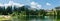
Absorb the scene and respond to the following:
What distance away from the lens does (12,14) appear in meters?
1.59

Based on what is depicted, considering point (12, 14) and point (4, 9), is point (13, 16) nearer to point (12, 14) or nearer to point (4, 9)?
point (12, 14)

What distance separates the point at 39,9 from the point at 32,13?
10 cm

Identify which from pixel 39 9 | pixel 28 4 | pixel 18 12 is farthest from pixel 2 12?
pixel 39 9

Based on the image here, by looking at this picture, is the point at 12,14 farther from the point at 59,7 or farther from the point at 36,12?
the point at 59,7

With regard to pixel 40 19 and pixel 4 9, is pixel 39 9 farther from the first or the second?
pixel 4 9

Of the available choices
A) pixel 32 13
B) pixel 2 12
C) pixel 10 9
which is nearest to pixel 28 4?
pixel 32 13

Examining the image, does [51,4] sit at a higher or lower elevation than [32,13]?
higher

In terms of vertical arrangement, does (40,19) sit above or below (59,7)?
below

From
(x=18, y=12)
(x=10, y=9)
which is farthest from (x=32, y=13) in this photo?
(x=10, y=9)

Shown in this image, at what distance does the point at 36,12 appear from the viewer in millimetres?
1590

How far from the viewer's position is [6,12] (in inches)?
62.6

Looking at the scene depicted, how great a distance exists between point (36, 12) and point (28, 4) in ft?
0.44

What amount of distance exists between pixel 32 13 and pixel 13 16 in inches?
9.1

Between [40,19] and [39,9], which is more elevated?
[39,9]
